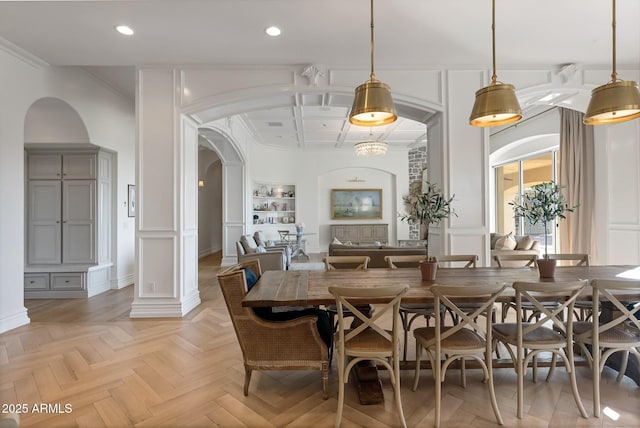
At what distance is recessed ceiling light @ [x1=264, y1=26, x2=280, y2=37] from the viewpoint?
11.2ft

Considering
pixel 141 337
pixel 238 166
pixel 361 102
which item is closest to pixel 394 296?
pixel 361 102

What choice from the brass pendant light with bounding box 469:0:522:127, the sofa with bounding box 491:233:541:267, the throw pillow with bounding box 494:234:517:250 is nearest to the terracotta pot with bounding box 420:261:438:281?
the brass pendant light with bounding box 469:0:522:127

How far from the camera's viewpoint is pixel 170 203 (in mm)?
4203

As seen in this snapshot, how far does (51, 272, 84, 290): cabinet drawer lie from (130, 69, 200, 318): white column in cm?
170

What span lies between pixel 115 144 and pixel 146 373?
444cm

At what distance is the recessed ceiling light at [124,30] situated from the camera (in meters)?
3.35

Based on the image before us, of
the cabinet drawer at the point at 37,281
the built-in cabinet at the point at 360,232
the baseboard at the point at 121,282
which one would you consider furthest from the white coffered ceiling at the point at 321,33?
the built-in cabinet at the point at 360,232

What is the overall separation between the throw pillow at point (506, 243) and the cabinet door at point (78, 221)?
7.34 metres

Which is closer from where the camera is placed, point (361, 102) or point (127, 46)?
point (361, 102)

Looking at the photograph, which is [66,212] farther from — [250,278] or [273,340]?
[273,340]

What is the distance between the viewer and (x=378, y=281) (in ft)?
8.46

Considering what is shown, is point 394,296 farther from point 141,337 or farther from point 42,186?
point 42,186

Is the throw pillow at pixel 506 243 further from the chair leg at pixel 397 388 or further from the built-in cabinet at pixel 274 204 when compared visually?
the built-in cabinet at pixel 274 204

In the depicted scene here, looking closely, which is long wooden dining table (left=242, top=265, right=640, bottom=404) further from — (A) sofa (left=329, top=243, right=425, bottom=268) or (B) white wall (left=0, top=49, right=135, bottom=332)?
(B) white wall (left=0, top=49, right=135, bottom=332)
